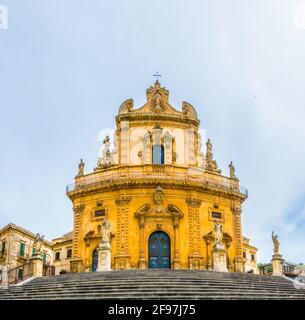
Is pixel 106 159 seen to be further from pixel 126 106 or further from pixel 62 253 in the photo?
pixel 62 253

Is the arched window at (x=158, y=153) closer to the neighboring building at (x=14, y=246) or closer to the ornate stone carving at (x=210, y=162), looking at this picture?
the ornate stone carving at (x=210, y=162)

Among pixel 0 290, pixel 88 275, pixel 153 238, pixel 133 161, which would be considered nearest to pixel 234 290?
pixel 88 275

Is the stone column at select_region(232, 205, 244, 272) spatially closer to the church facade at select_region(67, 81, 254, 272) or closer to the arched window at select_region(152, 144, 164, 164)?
the church facade at select_region(67, 81, 254, 272)

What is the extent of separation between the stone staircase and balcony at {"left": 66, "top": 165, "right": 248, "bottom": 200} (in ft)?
38.6

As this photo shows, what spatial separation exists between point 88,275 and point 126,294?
5962 mm

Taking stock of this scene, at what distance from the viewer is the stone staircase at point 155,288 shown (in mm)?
19484

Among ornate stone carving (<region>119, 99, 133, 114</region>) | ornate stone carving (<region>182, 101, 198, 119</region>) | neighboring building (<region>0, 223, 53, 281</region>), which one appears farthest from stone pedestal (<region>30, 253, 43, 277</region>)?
neighboring building (<region>0, 223, 53, 281</region>)

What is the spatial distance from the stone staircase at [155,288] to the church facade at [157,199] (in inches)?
402

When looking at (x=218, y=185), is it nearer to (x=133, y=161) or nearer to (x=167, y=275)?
(x=133, y=161)

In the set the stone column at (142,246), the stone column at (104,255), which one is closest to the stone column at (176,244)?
the stone column at (142,246)

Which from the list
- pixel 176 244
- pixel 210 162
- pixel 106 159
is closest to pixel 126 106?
pixel 106 159

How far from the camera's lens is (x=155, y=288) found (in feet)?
65.8

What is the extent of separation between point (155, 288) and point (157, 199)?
53.0 ft
